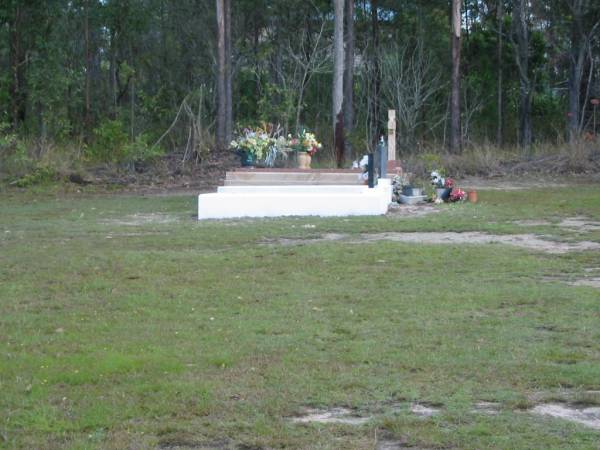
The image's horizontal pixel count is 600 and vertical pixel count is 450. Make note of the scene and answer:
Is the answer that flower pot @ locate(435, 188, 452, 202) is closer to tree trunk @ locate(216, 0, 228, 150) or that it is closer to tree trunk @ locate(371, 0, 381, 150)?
tree trunk @ locate(216, 0, 228, 150)

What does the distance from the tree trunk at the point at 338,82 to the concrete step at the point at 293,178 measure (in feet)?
38.7

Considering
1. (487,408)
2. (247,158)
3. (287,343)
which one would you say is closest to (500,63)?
Answer: (247,158)

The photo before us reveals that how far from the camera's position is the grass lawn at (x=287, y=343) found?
5.27m

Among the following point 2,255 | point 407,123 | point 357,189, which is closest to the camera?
point 2,255

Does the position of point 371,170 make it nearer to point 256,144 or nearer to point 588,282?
point 256,144

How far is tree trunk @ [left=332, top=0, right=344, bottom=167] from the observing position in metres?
30.3

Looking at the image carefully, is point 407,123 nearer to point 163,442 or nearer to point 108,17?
point 108,17

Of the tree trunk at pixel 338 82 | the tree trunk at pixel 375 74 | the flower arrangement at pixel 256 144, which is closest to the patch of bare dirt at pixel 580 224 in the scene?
the flower arrangement at pixel 256 144

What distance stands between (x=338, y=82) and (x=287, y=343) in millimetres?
23888

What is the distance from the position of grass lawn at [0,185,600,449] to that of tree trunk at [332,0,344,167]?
57.4 ft

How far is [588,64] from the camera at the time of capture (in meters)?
35.2

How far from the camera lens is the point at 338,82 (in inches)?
1201

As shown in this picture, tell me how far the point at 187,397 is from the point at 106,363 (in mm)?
1036

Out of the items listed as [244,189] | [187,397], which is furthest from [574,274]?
[244,189]
